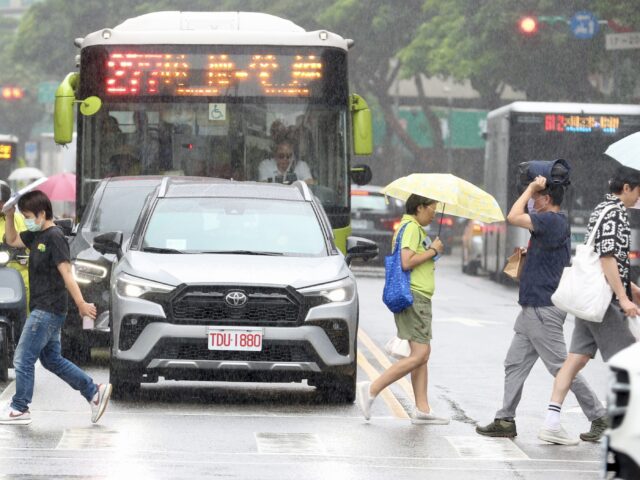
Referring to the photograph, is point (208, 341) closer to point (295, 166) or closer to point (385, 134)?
point (295, 166)

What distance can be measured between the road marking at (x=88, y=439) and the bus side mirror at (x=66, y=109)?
22.8 ft

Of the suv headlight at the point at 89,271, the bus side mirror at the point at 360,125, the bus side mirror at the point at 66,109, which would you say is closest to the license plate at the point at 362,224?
the bus side mirror at the point at 360,125

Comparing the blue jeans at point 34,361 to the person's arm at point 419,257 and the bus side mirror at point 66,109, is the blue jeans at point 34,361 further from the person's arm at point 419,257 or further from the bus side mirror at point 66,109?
the bus side mirror at point 66,109

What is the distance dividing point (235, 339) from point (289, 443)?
1.53 metres

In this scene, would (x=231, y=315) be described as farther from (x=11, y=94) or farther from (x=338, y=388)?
(x=11, y=94)

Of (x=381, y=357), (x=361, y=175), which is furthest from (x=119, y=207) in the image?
(x=361, y=175)

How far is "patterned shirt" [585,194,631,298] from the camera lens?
10.5 m

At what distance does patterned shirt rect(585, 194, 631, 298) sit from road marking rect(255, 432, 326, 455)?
6.79ft

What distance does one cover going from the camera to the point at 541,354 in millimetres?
11055

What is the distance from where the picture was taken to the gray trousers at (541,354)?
11.0 metres

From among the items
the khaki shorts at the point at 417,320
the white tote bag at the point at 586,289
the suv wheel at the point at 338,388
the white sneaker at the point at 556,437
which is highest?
the white tote bag at the point at 586,289

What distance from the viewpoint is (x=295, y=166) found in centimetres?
1764

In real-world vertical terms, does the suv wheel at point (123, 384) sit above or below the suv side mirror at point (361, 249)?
below

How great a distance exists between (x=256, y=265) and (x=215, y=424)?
146 centimetres
